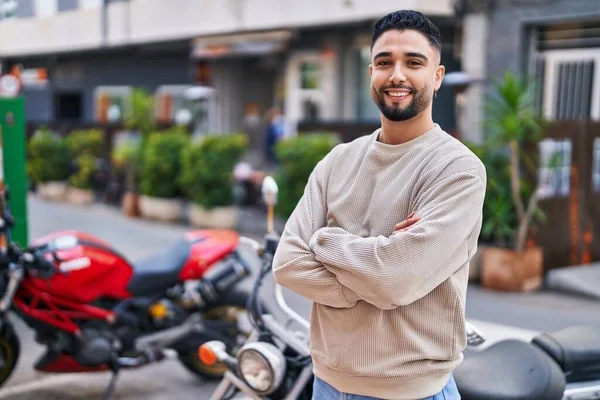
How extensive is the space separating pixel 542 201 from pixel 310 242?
676 cm

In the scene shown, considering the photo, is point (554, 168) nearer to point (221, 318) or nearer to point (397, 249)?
point (221, 318)

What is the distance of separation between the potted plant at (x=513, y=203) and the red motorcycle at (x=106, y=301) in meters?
4.14

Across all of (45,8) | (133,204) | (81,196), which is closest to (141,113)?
(133,204)

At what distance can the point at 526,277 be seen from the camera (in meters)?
8.24

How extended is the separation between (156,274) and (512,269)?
4.68m

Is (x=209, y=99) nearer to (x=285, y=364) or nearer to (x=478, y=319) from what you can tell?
(x=478, y=319)

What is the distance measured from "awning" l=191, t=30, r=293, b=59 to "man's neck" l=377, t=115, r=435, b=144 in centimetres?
1416

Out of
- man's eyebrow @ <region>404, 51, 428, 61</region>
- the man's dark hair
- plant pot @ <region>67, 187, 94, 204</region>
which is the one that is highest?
the man's dark hair

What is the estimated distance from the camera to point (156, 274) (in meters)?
4.78

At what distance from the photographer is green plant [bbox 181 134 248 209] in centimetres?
1165

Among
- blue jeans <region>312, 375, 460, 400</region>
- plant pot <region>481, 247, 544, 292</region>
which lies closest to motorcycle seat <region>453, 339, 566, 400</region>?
blue jeans <region>312, 375, 460, 400</region>

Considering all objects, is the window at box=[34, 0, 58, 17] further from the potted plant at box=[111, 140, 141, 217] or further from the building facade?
the potted plant at box=[111, 140, 141, 217]

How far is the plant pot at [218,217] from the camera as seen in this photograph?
11914mm

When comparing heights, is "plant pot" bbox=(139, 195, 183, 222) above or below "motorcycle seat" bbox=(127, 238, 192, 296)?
below
